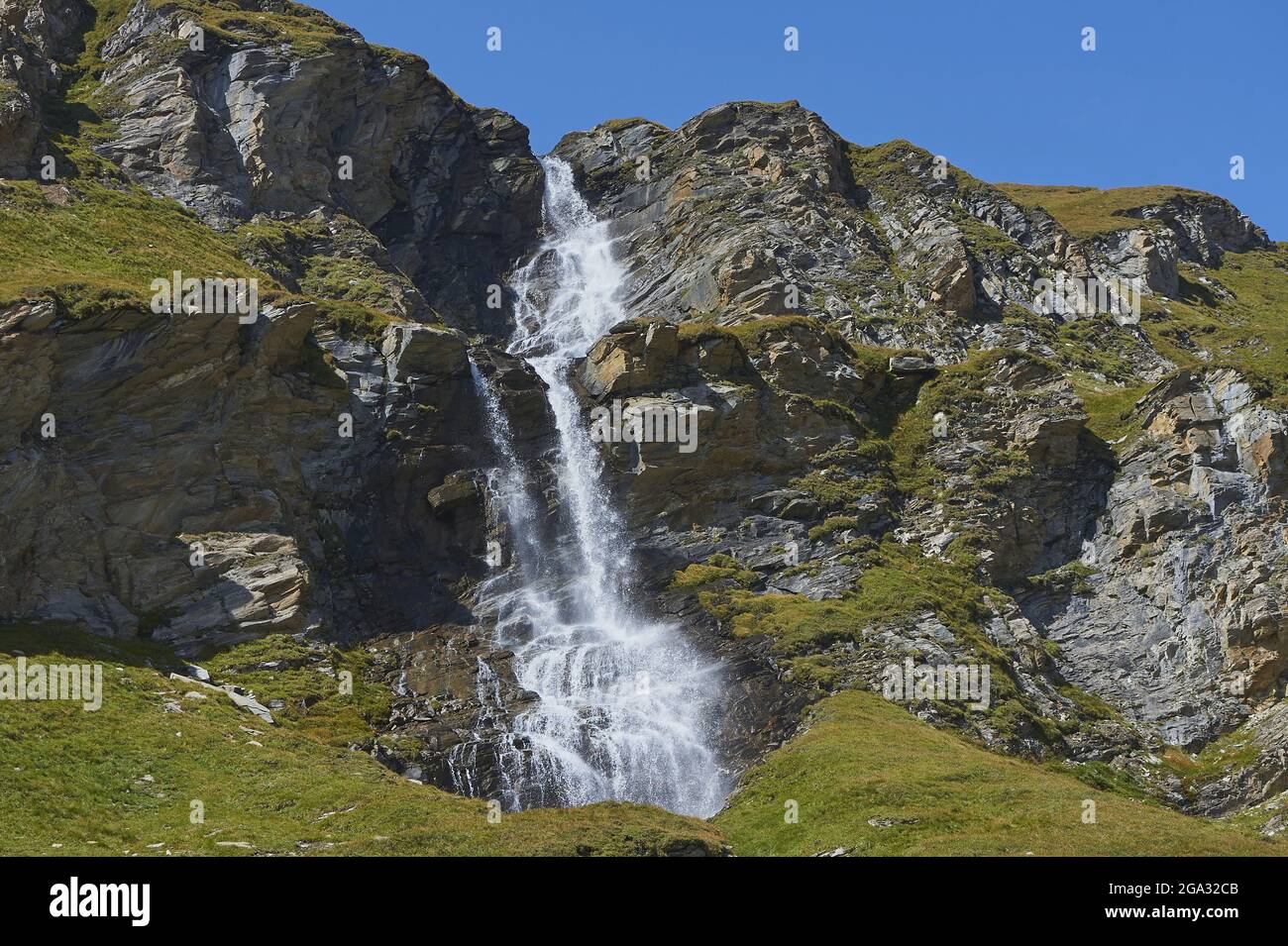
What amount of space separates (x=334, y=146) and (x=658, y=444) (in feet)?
142

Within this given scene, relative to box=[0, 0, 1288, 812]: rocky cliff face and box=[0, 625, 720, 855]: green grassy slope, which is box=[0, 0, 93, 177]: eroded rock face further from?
box=[0, 625, 720, 855]: green grassy slope

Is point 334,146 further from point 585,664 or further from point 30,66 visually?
point 585,664

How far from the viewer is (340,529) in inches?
2199

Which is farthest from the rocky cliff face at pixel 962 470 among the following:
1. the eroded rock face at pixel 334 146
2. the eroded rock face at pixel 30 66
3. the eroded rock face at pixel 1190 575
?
the eroded rock face at pixel 30 66

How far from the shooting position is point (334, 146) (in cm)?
8919

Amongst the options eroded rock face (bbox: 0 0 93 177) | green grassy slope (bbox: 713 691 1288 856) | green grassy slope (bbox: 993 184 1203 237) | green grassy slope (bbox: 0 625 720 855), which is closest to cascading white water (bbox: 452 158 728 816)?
green grassy slope (bbox: 713 691 1288 856)

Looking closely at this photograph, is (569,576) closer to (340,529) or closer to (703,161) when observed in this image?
(340,529)

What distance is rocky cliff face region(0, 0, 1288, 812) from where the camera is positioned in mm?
47844

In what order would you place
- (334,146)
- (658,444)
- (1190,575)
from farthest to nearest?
(334,146) < (658,444) < (1190,575)

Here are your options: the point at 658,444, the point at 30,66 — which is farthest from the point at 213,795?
the point at 30,66
